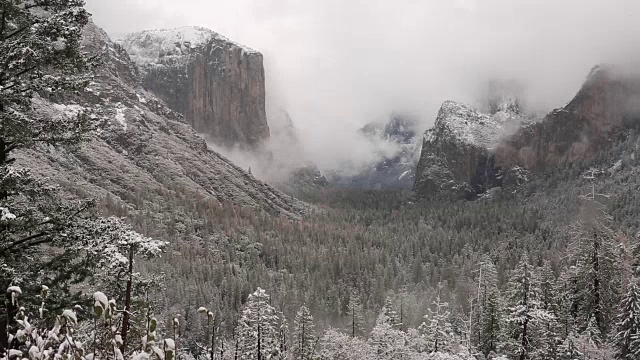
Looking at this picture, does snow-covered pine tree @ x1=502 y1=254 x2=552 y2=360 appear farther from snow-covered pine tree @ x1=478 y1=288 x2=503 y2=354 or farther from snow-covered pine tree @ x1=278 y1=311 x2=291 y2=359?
snow-covered pine tree @ x1=478 y1=288 x2=503 y2=354

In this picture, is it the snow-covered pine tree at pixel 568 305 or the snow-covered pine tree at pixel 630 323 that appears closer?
the snow-covered pine tree at pixel 630 323

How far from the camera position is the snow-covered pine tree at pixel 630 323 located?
1265 inches

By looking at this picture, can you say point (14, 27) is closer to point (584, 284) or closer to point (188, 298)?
point (584, 284)

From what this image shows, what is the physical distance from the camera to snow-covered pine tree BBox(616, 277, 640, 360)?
105 ft

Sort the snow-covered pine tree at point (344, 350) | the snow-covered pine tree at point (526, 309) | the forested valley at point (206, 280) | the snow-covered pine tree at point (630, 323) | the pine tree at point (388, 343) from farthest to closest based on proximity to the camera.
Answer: the snow-covered pine tree at point (344, 350) < the pine tree at point (388, 343) < the snow-covered pine tree at point (630, 323) < the snow-covered pine tree at point (526, 309) < the forested valley at point (206, 280)

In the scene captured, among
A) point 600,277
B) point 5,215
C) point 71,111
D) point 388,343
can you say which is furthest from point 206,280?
point 5,215

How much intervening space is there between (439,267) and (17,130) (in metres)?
139

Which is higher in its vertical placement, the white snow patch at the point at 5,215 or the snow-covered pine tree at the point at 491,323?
the white snow patch at the point at 5,215

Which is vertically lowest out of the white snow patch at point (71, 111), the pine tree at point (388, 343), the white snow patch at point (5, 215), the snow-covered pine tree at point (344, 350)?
the snow-covered pine tree at point (344, 350)

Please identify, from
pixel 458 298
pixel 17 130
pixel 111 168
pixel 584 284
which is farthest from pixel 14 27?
pixel 111 168

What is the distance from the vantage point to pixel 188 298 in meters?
101

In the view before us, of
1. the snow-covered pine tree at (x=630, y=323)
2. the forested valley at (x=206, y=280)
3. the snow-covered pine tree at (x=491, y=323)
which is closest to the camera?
the forested valley at (x=206, y=280)

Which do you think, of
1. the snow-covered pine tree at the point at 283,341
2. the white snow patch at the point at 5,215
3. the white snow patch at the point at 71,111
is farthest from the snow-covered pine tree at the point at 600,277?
the white snow patch at the point at 5,215

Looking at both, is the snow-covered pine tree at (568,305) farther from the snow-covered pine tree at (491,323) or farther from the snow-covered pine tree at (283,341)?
the snow-covered pine tree at (283,341)
